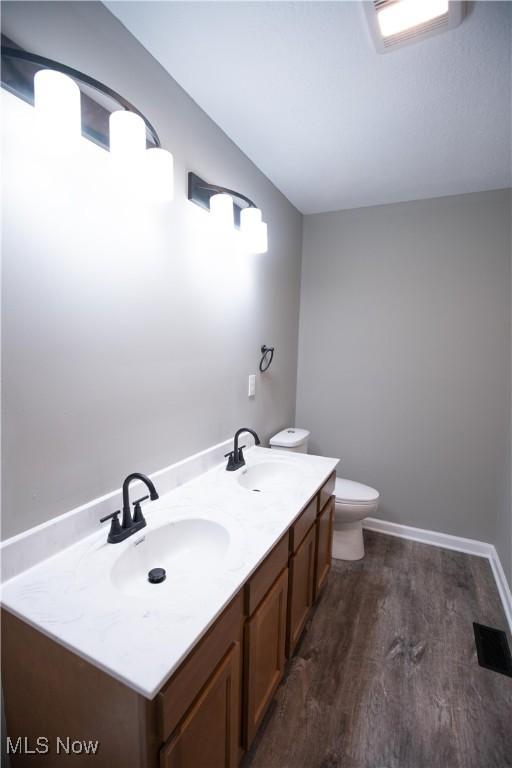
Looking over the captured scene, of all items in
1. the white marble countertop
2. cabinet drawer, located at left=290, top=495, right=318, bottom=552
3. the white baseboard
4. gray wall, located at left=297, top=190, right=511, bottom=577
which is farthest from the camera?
gray wall, located at left=297, top=190, right=511, bottom=577

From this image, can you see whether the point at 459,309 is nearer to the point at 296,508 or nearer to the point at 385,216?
the point at 385,216

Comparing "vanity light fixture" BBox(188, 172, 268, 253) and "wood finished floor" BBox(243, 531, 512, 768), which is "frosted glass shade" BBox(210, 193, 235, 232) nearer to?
"vanity light fixture" BBox(188, 172, 268, 253)

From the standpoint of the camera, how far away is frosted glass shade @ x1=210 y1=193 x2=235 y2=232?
146 cm

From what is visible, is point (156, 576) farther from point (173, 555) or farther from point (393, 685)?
point (393, 685)

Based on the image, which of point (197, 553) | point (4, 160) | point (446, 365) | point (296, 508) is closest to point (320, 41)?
point (4, 160)

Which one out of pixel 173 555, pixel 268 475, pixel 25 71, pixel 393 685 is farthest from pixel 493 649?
pixel 25 71

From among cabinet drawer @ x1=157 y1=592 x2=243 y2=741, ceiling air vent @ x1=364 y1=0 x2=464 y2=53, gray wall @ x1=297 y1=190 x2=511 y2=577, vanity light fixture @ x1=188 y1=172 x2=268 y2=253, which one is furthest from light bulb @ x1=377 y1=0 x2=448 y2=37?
cabinet drawer @ x1=157 y1=592 x2=243 y2=741

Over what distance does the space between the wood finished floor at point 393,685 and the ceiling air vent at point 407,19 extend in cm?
246

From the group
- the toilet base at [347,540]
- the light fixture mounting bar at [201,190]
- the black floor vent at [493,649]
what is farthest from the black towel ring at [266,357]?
the black floor vent at [493,649]

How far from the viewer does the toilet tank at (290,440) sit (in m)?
2.29

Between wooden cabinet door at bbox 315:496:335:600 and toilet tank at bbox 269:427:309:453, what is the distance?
52 centimetres

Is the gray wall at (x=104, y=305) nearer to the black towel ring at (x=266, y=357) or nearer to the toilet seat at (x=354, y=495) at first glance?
the black towel ring at (x=266, y=357)

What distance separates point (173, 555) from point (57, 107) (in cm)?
131

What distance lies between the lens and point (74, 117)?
0.86 metres
